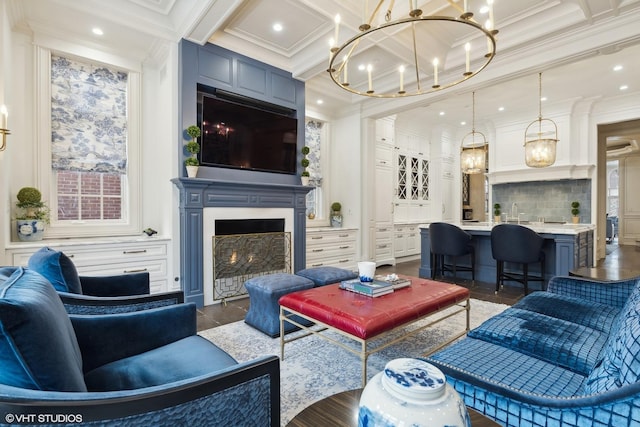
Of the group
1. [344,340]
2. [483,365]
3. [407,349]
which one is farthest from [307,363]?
[483,365]

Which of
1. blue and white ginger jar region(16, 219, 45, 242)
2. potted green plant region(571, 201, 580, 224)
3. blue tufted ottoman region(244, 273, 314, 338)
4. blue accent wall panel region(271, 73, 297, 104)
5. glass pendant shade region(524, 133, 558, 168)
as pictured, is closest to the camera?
blue tufted ottoman region(244, 273, 314, 338)

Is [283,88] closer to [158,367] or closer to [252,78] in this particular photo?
[252,78]

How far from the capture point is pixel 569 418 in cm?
91

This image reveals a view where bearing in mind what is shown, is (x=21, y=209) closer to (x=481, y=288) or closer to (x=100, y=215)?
(x=100, y=215)

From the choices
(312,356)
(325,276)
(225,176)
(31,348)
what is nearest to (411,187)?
(225,176)

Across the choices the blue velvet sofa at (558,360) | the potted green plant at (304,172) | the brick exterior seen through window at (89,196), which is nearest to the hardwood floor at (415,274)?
the blue velvet sofa at (558,360)

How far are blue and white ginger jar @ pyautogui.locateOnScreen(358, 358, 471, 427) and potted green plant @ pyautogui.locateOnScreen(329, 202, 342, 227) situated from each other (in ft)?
17.0

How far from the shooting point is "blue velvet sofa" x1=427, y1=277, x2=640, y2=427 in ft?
2.84

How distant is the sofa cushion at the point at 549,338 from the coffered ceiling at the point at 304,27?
287 centimetres

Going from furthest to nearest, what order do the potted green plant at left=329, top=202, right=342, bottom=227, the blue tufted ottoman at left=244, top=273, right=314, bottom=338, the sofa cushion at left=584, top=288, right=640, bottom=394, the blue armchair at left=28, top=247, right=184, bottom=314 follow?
the potted green plant at left=329, top=202, right=342, bottom=227
the blue tufted ottoman at left=244, top=273, right=314, bottom=338
the blue armchair at left=28, top=247, right=184, bottom=314
the sofa cushion at left=584, top=288, right=640, bottom=394

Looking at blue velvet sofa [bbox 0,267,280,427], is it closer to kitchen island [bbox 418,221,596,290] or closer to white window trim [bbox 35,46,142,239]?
white window trim [bbox 35,46,142,239]

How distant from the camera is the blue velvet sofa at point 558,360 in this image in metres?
0.87

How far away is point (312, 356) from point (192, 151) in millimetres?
2490

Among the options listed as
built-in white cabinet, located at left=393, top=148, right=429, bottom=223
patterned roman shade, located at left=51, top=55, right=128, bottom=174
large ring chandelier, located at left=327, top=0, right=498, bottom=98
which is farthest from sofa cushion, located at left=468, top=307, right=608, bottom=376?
built-in white cabinet, located at left=393, top=148, right=429, bottom=223
